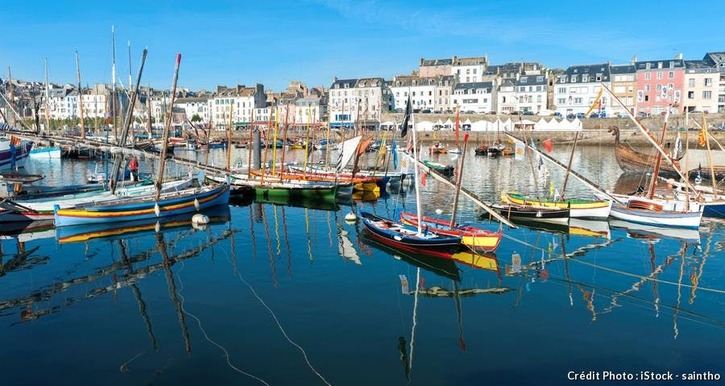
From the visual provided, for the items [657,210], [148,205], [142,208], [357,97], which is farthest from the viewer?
[357,97]

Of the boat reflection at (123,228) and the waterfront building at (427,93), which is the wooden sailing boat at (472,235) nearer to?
the boat reflection at (123,228)

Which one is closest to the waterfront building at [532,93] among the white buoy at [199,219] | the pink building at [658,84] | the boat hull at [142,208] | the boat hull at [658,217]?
the pink building at [658,84]

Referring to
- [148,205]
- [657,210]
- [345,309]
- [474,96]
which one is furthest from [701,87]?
[345,309]

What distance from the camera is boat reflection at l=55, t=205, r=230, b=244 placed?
29359mm

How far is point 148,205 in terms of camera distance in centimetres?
3297

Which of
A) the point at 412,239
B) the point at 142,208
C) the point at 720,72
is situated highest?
the point at 720,72

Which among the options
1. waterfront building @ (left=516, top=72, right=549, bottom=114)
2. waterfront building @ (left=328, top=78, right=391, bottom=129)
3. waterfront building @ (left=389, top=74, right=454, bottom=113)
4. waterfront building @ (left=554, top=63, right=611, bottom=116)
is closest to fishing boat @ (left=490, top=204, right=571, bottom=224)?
waterfront building @ (left=554, top=63, right=611, bottom=116)

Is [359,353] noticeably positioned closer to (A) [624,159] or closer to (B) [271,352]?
(B) [271,352]

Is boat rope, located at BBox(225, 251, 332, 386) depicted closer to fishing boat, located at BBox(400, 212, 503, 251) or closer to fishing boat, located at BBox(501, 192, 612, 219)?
fishing boat, located at BBox(400, 212, 503, 251)

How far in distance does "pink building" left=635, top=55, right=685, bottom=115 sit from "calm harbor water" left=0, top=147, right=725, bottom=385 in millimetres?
96095

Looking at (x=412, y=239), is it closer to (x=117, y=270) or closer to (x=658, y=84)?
(x=117, y=270)

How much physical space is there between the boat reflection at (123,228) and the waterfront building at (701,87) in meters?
110

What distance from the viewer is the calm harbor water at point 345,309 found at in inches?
564

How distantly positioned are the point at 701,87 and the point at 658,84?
8.04 meters
